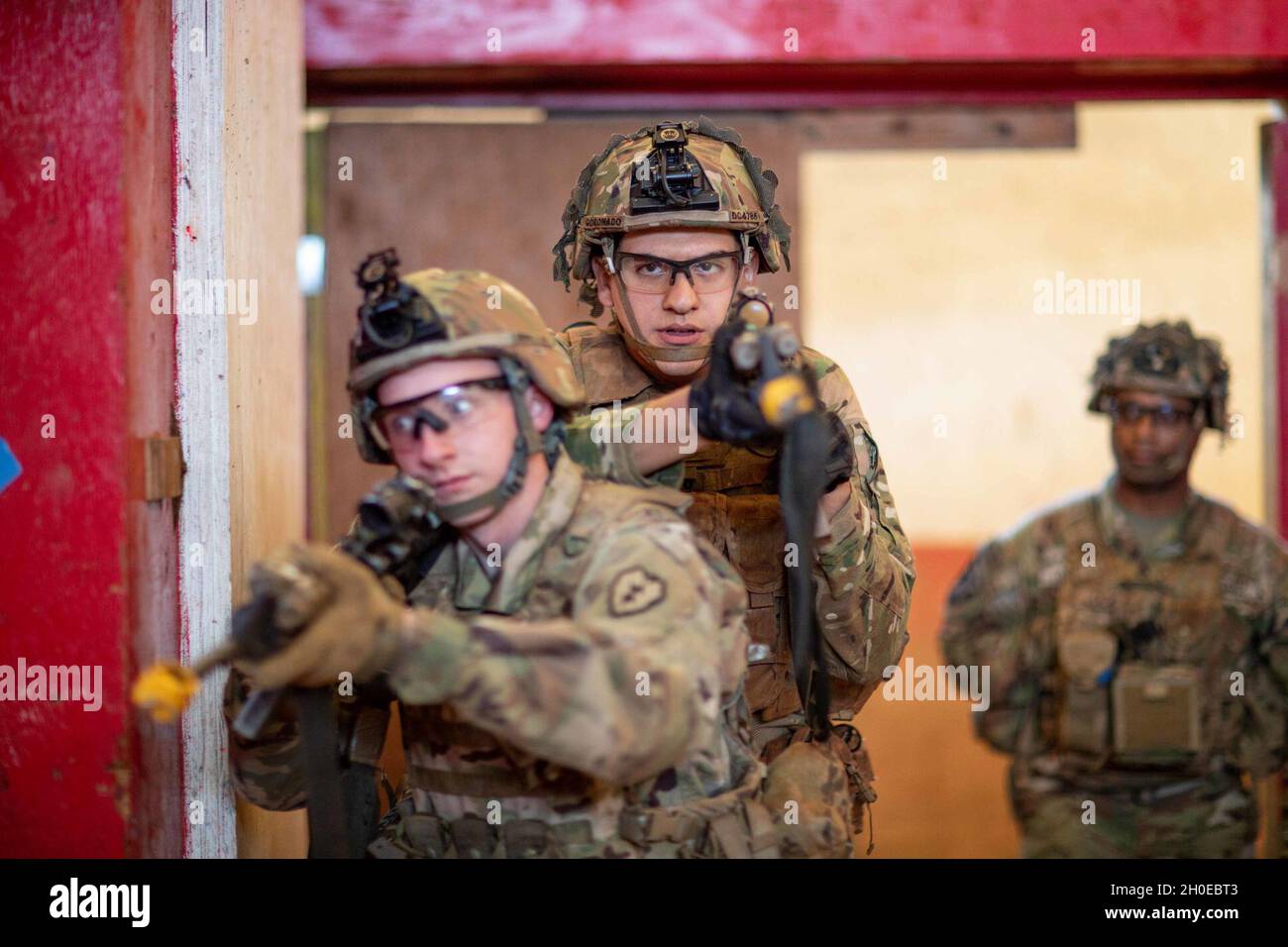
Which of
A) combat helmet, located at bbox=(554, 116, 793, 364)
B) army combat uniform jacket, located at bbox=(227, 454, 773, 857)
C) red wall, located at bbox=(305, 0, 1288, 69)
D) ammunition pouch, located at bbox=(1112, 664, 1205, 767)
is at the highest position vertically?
red wall, located at bbox=(305, 0, 1288, 69)

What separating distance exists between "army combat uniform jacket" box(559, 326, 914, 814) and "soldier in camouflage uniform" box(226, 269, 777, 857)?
67 centimetres

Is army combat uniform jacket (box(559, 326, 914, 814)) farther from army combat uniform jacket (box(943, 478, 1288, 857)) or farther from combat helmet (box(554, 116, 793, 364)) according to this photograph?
army combat uniform jacket (box(943, 478, 1288, 857))

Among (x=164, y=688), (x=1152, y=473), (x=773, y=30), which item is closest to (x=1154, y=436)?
(x=1152, y=473)

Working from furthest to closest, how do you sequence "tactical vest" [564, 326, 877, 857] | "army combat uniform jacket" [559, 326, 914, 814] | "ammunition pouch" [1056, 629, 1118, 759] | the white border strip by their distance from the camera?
"ammunition pouch" [1056, 629, 1118, 759] → "tactical vest" [564, 326, 877, 857] → "army combat uniform jacket" [559, 326, 914, 814] → the white border strip

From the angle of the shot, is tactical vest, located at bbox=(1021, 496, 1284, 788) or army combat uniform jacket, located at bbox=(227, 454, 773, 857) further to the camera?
tactical vest, located at bbox=(1021, 496, 1284, 788)

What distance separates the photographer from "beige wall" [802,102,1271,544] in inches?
228

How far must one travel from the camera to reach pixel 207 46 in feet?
10.5

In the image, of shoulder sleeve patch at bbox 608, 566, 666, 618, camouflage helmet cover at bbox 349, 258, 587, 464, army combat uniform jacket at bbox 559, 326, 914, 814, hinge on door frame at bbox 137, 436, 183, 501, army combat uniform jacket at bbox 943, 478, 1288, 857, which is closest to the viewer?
shoulder sleeve patch at bbox 608, 566, 666, 618

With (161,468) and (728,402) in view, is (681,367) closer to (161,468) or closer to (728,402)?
(728,402)

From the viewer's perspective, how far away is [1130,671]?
15.5 ft

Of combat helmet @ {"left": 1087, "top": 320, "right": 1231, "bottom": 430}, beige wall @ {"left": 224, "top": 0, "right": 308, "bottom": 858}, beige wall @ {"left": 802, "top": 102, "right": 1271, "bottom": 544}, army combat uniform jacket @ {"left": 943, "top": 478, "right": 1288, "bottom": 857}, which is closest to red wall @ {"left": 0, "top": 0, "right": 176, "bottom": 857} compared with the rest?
beige wall @ {"left": 224, "top": 0, "right": 308, "bottom": 858}
